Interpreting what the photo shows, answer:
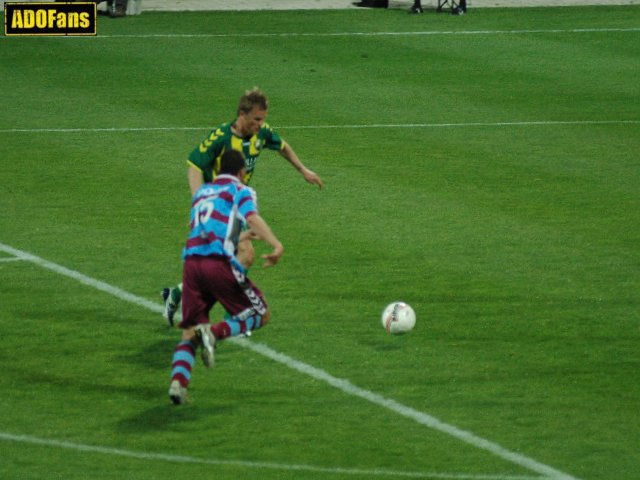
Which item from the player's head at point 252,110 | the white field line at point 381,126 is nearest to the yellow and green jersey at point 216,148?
the player's head at point 252,110

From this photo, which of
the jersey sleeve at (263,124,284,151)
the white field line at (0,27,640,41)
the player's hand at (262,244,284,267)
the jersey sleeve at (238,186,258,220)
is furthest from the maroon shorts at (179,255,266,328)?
the white field line at (0,27,640,41)

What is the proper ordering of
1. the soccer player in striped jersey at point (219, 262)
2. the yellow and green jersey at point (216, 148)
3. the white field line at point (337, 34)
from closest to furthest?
the soccer player in striped jersey at point (219, 262) < the yellow and green jersey at point (216, 148) < the white field line at point (337, 34)

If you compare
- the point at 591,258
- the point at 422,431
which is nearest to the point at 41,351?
the point at 422,431

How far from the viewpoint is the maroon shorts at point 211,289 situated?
391 inches

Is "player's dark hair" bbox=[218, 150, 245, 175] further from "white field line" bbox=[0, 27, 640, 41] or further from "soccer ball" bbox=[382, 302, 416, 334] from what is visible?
"white field line" bbox=[0, 27, 640, 41]

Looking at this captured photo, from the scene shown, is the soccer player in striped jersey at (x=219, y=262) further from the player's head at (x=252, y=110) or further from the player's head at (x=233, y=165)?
the player's head at (x=252, y=110)

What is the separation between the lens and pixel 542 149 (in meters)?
19.0

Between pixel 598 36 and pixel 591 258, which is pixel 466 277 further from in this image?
pixel 598 36

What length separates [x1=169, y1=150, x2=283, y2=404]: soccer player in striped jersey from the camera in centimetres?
991

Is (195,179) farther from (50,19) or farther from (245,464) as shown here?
(50,19)

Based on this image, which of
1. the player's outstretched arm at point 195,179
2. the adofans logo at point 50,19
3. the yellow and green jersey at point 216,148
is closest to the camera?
the player's outstretched arm at point 195,179

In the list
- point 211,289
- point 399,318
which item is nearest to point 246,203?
point 211,289

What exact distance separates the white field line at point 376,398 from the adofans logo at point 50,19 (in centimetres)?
1456

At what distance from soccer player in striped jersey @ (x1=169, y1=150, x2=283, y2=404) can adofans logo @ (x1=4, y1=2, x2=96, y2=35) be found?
17.8m
